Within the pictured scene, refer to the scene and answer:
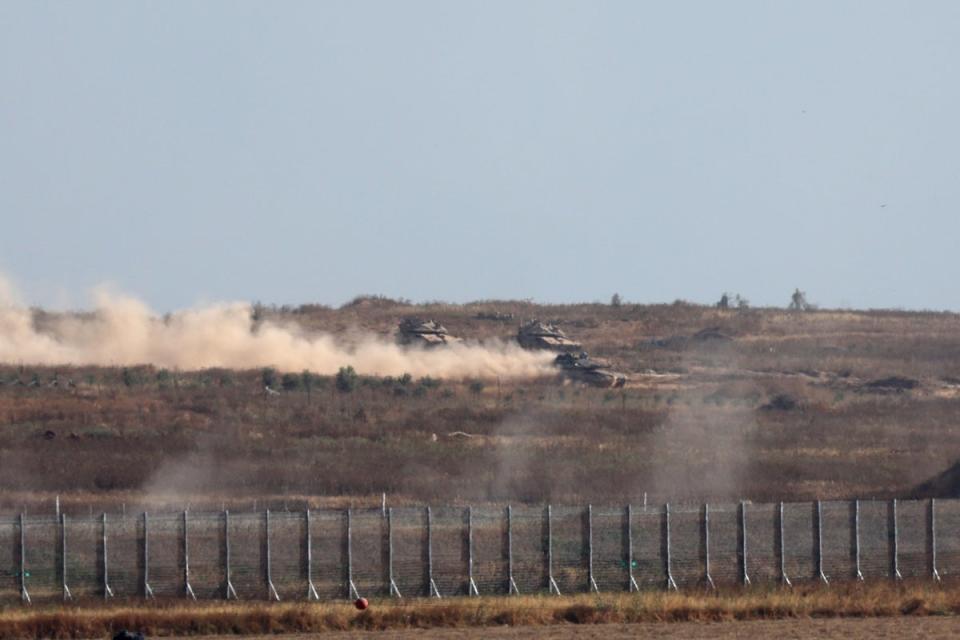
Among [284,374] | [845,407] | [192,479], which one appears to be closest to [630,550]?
[192,479]

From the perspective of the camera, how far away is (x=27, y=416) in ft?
225

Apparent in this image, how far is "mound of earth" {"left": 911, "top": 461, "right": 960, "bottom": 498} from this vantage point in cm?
5009

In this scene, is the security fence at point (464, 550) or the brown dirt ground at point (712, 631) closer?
the brown dirt ground at point (712, 631)

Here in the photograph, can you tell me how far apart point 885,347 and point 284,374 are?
4632 centimetres

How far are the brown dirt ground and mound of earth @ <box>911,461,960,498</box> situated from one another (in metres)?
20.2

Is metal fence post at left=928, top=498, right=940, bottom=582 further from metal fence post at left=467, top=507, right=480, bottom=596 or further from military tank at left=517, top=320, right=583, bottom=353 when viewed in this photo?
military tank at left=517, top=320, right=583, bottom=353

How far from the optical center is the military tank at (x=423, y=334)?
111m

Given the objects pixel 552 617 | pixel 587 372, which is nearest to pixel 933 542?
pixel 552 617

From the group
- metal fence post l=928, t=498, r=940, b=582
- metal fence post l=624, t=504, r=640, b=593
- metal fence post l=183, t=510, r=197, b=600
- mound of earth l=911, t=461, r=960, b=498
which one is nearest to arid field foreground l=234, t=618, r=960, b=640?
metal fence post l=624, t=504, r=640, b=593

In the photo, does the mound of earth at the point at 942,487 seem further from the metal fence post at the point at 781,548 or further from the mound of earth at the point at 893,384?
→ the mound of earth at the point at 893,384

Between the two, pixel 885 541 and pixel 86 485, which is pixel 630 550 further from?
pixel 86 485

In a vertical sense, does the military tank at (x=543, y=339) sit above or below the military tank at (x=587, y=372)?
above

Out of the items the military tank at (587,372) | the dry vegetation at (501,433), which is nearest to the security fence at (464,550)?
the dry vegetation at (501,433)

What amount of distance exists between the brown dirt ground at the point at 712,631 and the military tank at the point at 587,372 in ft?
211
